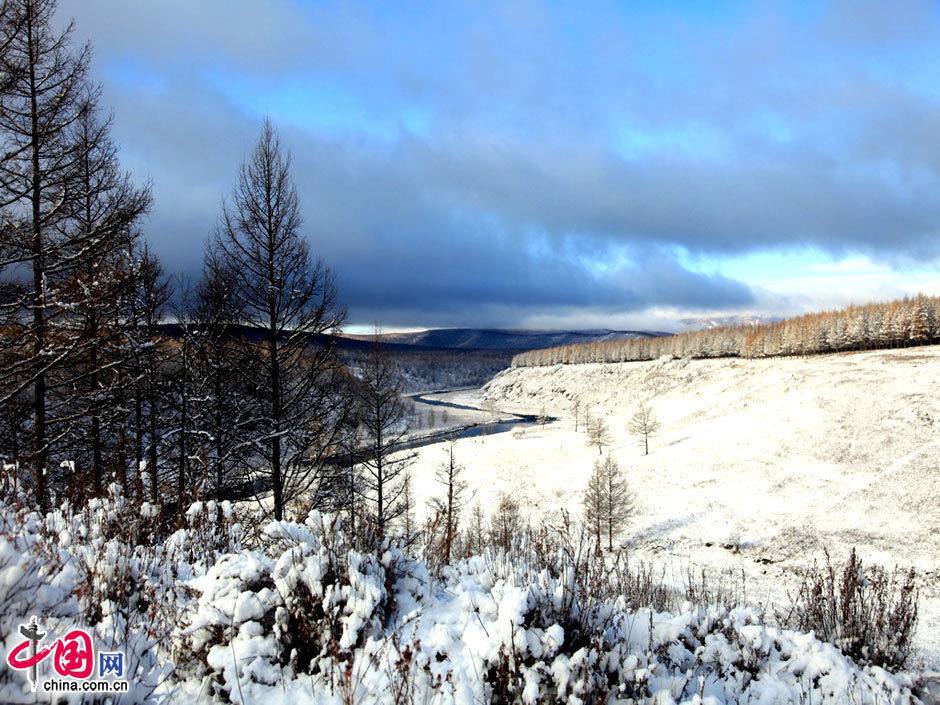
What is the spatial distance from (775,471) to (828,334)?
71492 mm

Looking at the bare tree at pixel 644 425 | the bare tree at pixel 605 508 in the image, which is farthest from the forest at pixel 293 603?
the bare tree at pixel 644 425

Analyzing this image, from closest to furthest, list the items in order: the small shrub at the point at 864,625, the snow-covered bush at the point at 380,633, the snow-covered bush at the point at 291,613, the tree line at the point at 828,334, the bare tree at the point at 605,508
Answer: the snow-covered bush at the point at 380,633, the snow-covered bush at the point at 291,613, the small shrub at the point at 864,625, the bare tree at the point at 605,508, the tree line at the point at 828,334

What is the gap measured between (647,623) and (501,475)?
→ 43.1 meters

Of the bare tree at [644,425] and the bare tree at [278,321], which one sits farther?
the bare tree at [644,425]

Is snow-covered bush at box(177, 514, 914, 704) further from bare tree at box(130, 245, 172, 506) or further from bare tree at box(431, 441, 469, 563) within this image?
bare tree at box(130, 245, 172, 506)

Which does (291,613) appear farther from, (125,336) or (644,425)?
(644,425)

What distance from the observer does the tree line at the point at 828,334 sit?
78250 millimetres

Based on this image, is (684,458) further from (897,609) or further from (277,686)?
(277,686)

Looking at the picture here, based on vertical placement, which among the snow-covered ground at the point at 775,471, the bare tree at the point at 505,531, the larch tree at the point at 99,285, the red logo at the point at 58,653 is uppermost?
the larch tree at the point at 99,285

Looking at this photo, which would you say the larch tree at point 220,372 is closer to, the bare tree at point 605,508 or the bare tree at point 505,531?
the bare tree at point 505,531

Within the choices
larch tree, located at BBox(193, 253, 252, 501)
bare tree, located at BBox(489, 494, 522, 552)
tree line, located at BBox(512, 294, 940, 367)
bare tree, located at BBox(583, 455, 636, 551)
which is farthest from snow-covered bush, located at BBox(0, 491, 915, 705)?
tree line, located at BBox(512, 294, 940, 367)

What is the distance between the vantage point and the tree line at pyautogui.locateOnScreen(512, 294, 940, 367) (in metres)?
78.2

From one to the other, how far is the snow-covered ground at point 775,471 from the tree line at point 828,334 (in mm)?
12910

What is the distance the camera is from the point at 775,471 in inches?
1430
